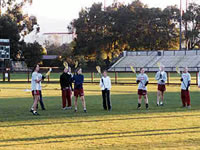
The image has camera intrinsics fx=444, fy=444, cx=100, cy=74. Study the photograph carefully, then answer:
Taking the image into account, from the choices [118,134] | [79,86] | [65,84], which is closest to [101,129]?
[118,134]

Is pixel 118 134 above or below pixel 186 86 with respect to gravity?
below

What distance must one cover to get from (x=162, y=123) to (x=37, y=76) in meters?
5.28

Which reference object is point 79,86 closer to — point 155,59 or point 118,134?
point 118,134

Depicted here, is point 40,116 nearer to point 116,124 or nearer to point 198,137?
point 116,124

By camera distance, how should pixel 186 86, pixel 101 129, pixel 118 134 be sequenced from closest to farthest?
pixel 118 134, pixel 101 129, pixel 186 86

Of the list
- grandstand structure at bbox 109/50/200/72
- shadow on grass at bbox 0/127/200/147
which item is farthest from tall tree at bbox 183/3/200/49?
shadow on grass at bbox 0/127/200/147

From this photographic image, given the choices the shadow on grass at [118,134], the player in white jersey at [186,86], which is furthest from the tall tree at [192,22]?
the shadow on grass at [118,134]

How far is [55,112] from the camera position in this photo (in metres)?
17.5

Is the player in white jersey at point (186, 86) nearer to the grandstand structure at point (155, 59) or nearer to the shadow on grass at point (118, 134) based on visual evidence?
the shadow on grass at point (118, 134)

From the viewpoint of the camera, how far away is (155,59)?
3337 inches

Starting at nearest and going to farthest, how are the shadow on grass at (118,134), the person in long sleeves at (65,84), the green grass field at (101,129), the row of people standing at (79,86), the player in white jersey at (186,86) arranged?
the green grass field at (101,129)
the shadow on grass at (118,134)
the row of people standing at (79,86)
the person in long sleeves at (65,84)
the player in white jersey at (186,86)

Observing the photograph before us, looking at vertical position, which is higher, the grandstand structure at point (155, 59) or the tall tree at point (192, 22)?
the tall tree at point (192, 22)

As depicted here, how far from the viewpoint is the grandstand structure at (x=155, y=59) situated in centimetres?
7884

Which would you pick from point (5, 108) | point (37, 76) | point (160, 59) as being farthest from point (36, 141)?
point (160, 59)
